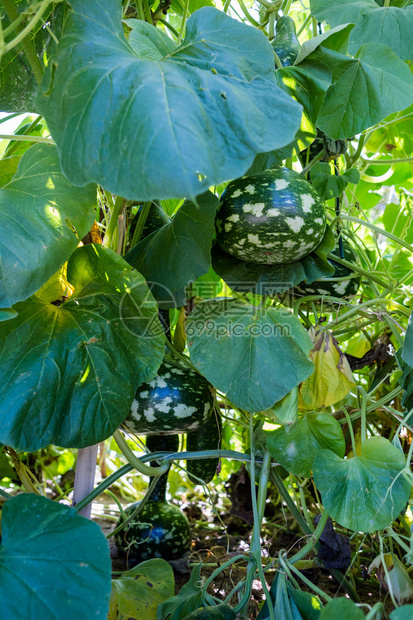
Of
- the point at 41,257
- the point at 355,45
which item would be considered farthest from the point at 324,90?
the point at 41,257

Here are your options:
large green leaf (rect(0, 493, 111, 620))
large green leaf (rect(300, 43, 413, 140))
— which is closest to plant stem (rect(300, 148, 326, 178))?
large green leaf (rect(300, 43, 413, 140))

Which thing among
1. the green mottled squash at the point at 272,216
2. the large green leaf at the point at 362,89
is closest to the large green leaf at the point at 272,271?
the green mottled squash at the point at 272,216

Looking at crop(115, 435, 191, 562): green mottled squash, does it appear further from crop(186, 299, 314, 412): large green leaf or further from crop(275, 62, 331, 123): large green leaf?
crop(275, 62, 331, 123): large green leaf

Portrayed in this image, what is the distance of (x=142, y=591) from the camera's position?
89 cm

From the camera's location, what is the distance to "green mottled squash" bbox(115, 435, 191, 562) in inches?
43.9

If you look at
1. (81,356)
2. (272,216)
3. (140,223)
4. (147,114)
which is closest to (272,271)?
(272,216)

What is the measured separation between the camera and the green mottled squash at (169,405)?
0.94 metres

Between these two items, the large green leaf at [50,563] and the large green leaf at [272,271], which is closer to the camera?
the large green leaf at [50,563]

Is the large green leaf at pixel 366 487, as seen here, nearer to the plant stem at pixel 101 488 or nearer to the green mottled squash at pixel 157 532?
the plant stem at pixel 101 488

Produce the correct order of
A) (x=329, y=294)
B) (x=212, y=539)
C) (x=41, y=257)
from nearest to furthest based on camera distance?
(x=41, y=257), (x=329, y=294), (x=212, y=539)

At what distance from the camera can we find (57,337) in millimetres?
765

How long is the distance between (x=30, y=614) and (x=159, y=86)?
557mm

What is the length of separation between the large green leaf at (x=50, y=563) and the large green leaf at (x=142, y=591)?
338mm

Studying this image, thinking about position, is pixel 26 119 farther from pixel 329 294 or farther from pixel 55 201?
pixel 329 294
